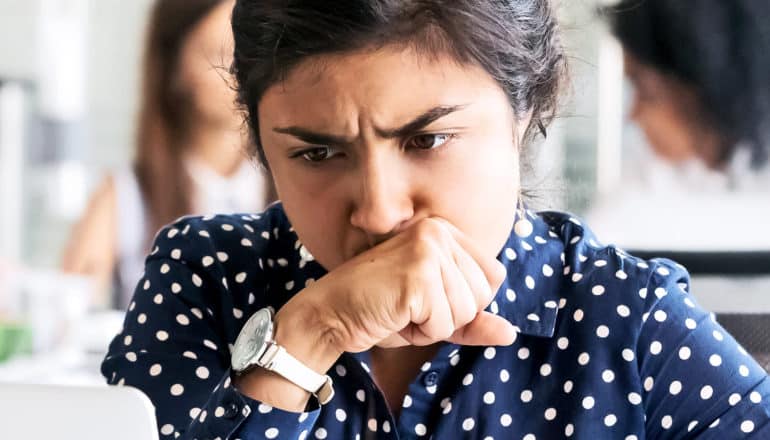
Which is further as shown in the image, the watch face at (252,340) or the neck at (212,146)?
the neck at (212,146)

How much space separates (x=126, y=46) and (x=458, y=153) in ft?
7.07

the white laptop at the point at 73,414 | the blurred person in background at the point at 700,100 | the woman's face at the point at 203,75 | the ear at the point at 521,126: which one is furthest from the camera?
the woman's face at the point at 203,75

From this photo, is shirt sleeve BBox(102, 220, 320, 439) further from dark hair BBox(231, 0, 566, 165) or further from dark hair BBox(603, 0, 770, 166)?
dark hair BBox(603, 0, 770, 166)

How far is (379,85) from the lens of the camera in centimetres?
70

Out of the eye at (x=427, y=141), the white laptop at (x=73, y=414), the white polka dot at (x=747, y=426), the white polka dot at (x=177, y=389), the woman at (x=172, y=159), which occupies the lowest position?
the woman at (x=172, y=159)

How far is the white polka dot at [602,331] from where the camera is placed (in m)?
0.83

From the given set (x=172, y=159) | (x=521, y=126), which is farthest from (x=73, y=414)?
(x=172, y=159)

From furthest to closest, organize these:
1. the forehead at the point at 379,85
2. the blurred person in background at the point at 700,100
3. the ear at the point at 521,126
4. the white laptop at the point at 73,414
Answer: the blurred person in background at the point at 700,100
the ear at the point at 521,126
the forehead at the point at 379,85
the white laptop at the point at 73,414

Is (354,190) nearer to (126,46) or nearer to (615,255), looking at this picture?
(615,255)

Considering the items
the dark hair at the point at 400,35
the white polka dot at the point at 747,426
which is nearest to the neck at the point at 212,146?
the dark hair at the point at 400,35

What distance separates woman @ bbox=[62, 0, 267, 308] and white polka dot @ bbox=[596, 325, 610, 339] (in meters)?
1.72

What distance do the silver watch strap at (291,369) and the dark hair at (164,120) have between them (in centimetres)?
187

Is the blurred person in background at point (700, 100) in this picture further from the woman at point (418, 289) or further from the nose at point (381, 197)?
the nose at point (381, 197)

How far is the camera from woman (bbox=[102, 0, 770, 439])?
0.72 m
